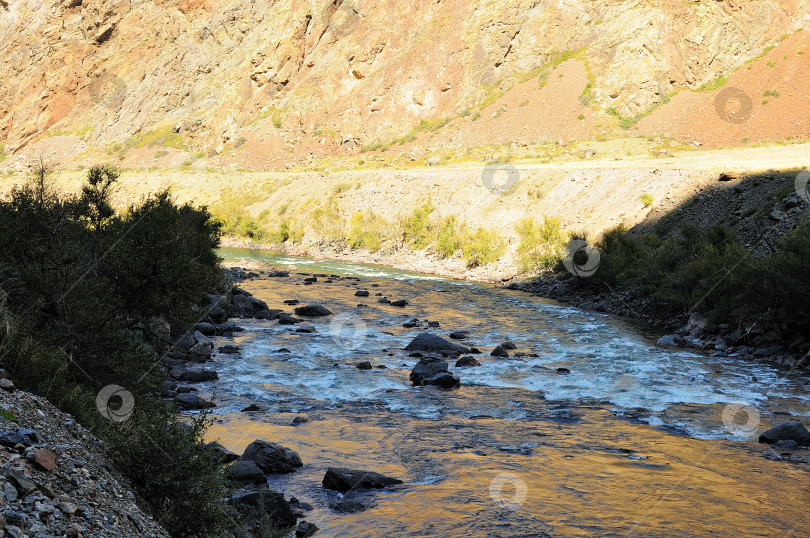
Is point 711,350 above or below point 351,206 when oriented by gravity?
below

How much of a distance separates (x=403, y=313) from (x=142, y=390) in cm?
1873

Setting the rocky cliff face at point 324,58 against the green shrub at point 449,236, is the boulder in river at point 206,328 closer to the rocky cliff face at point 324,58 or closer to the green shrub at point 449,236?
the green shrub at point 449,236

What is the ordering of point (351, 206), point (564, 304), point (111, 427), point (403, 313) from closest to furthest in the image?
point (111, 427) → point (403, 313) → point (564, 304) → point (351, 206)

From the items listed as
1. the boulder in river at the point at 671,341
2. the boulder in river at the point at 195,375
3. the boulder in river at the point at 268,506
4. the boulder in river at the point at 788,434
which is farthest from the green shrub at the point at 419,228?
the boulder in river at the point at 268,506

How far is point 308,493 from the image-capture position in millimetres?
10922

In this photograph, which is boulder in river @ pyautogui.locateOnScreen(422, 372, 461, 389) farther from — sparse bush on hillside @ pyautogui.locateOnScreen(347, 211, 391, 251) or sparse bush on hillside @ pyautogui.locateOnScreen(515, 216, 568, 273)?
sparse bush on hillside @ pyautogui.locateOnScreen(347, 211, 391, 251)

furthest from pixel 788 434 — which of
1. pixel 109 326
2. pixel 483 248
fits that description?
pixel 483 248

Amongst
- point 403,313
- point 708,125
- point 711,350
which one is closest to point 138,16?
point 708,125

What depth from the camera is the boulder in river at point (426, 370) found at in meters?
18.6

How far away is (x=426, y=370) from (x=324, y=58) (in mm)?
86950

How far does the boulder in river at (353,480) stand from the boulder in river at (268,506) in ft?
4.49

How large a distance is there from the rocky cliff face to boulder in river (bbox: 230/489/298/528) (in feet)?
241

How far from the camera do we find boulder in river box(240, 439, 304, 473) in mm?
11680

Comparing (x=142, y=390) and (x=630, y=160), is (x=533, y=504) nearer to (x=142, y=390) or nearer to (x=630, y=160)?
(x=142, y=390)
